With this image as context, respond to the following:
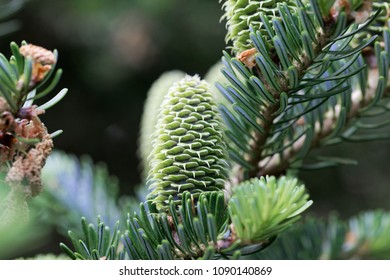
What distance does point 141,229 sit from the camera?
1.77 ft

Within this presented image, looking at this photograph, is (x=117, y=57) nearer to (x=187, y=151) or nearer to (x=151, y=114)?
(x=151, y=114)

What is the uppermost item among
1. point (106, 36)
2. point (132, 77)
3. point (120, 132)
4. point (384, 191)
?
point (106, 36)

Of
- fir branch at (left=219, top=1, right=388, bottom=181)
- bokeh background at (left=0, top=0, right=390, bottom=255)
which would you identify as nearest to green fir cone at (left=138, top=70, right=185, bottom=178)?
fir branch at (left=219, top=1, right=388, bottom=181)

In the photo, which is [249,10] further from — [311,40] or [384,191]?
[384,191]

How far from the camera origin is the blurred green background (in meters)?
A: 2.24

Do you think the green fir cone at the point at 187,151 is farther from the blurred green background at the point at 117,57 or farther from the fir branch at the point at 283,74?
the blurred green background at the point at 117,57

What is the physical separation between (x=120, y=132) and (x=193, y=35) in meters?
0.53

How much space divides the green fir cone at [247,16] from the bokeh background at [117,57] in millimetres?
1604

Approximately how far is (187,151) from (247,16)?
0.49 ft

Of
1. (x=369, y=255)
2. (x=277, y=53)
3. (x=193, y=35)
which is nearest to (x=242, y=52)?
(x=277, y=53)

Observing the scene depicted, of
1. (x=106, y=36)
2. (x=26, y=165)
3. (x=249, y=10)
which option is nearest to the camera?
(x=26, y=165)

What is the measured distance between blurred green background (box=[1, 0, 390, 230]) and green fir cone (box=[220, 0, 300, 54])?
160 centimetres

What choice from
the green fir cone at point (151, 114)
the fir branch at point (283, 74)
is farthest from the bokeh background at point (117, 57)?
the fir branch at point (283, 74)

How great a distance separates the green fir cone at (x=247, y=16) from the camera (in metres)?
0.58
